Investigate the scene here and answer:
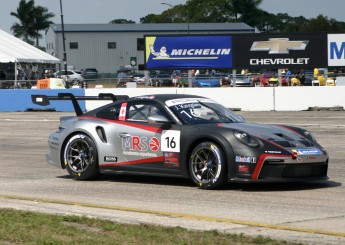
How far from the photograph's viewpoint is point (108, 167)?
11.6 metres

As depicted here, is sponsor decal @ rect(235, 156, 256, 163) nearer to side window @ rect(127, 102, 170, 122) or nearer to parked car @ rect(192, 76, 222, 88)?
side window @ rect(127, 102, 170, 122)

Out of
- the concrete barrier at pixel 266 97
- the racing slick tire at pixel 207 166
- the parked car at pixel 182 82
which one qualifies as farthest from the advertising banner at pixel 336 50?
the racing slick tire at pixel 207 166

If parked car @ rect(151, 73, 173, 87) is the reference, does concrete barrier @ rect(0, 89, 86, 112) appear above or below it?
below

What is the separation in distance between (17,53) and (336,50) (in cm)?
2009

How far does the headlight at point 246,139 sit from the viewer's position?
1024 cm

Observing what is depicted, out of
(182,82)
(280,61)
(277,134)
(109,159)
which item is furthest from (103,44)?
(277,134)

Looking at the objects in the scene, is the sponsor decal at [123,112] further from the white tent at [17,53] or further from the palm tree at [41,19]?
the palm tree at [41,19]

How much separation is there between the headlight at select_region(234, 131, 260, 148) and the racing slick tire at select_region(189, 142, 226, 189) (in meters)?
0.29

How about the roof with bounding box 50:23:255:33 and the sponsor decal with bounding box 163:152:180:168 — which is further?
the roof with bounding box 50:23:255:33

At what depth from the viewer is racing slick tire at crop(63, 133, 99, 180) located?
1166 cm

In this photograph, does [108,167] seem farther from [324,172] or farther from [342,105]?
[342,105]

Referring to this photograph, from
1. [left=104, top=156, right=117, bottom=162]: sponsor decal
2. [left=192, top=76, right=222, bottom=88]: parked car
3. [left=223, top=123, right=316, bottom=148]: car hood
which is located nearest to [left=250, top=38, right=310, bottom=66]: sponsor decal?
[left=192, top=76, right=222, bottom=88]: parked car

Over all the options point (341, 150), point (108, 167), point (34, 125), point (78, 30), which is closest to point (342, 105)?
point (34, 125)

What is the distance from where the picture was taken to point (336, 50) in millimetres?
37531
